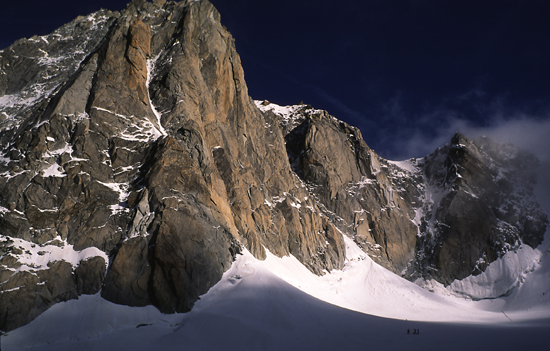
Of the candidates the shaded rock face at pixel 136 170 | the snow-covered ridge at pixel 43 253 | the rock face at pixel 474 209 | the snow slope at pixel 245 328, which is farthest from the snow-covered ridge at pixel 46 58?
the rock face at pixel 474 209

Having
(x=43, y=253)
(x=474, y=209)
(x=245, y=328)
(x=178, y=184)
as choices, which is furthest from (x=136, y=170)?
(x=474, y=209)

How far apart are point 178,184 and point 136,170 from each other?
16.4 feet

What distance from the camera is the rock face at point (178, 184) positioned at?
3209cm

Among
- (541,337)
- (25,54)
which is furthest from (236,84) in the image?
(541,337)

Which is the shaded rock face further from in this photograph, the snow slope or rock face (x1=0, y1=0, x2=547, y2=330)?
the snow slope

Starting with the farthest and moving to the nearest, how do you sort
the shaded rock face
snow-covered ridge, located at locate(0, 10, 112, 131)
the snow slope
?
snow-covered ridge, located at locate(0, 10, 112, 131) < the shaded rock face < the snow slope

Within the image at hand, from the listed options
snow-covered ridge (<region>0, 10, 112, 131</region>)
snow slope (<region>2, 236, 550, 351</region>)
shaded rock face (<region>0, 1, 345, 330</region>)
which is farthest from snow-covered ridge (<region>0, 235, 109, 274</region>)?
snow-covered ridge (<region>0, 10, 112, 131</region>)

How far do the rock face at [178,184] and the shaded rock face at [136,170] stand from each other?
17 cm

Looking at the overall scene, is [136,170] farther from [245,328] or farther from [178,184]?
[245,328]

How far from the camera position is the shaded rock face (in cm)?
3150

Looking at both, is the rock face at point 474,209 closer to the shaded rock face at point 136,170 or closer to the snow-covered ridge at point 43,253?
the shaded rock face at point 136,170

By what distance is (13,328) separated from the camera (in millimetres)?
27047

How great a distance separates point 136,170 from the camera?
127 feet

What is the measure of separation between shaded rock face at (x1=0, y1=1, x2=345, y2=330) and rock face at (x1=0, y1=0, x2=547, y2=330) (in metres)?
0.17
